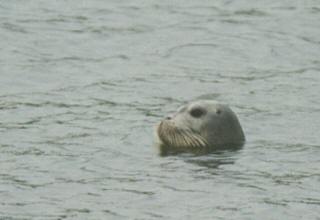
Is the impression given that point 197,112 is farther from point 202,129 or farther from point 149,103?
point 149,103

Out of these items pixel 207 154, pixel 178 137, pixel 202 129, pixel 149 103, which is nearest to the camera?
pixel 207 154

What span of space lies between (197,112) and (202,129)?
A: 0.18 metres

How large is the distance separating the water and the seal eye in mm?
487

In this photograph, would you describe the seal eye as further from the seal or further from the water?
the water

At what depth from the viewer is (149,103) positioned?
17.0 meters

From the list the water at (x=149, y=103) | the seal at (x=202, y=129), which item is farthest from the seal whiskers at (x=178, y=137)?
the water at (x=149, y=103)

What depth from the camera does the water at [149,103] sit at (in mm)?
12844

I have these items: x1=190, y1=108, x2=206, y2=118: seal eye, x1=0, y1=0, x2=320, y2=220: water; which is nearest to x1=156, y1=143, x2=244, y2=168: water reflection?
x1=0, y1=0, x2=320, y2=220: water

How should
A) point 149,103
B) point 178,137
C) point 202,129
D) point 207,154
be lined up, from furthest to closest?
point 149,103 < point 202,129 < point 178,137 < point 207,154

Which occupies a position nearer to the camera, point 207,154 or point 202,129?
point 207,154

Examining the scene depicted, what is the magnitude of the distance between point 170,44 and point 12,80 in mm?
2882

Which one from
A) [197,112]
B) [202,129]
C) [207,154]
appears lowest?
[207,154]

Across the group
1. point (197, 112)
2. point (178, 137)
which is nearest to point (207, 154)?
point (178, 137)

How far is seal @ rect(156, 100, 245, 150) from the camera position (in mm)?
15438
